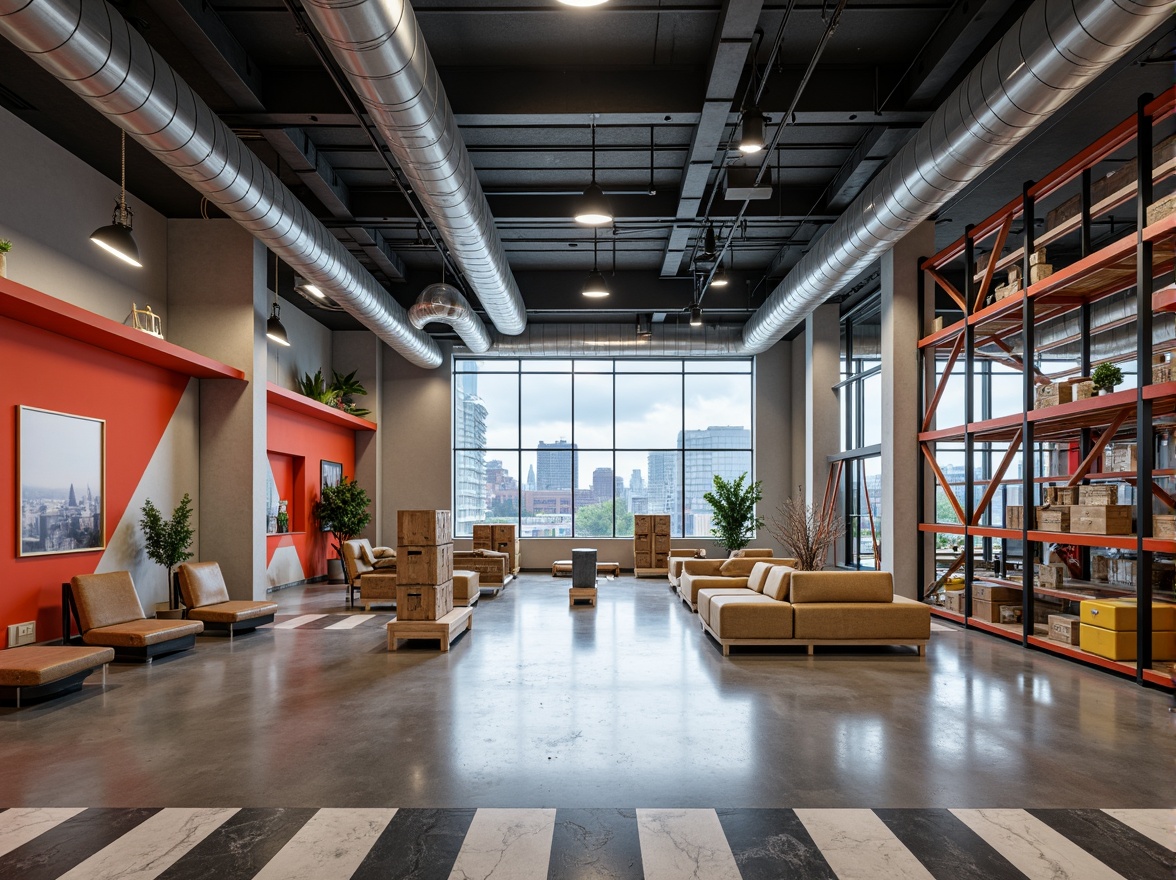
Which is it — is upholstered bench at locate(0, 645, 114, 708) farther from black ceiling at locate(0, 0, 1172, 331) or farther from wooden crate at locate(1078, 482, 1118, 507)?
wooden crate at locate(1078, 482, 1118, 507)

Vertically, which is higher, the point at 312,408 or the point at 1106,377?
the point at 312,408

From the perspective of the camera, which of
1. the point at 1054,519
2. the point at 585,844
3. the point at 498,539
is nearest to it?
the point at 585,844

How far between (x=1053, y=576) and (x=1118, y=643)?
1.52 metres

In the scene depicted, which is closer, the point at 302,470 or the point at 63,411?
the point at 63,411

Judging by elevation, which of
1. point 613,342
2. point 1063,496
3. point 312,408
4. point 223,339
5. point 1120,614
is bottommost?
point 1120,614

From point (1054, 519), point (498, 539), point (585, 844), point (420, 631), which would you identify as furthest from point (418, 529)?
point (498, 539)

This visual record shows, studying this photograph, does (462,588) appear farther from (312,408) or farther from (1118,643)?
(1118,643)

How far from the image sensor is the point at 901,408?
406 inches

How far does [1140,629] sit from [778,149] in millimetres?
6186

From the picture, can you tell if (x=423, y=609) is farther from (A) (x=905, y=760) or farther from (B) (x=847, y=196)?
(B) (x=847, y=196)

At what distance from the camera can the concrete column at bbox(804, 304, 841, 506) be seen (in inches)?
561

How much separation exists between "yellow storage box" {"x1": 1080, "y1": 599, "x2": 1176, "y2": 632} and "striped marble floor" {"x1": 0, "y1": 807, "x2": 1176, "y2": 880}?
132 inches

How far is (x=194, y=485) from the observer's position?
970cm

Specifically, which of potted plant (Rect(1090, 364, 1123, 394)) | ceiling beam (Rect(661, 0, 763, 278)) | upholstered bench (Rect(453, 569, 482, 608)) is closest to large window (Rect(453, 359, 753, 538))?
upholstered bench (Rect(453, 569, 482, 608))
